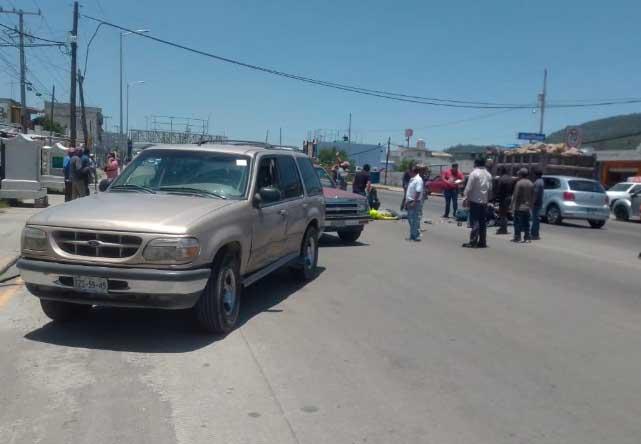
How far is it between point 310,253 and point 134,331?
12.2 ft

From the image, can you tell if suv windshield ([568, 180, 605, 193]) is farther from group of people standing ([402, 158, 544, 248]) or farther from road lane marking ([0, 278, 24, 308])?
road lane marking ([0, 278, 24, 308])

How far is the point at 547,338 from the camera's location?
22.0 ft

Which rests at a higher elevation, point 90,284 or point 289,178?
point 289,178

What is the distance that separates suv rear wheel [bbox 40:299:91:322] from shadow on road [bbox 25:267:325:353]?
0.08m

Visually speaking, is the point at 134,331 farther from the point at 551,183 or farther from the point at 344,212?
the point at 551,183

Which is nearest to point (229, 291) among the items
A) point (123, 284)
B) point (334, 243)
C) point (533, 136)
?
point (123, 284)

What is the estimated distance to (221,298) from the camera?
242 inches

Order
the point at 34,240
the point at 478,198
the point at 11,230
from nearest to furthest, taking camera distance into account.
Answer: the point at 34,240
the point at 11,230
the point at 478,198

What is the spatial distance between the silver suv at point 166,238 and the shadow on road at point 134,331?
0.60ft

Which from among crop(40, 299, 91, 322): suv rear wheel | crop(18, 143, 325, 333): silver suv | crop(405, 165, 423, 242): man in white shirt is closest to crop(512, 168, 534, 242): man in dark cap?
crop(405, 165, 423, 242): man in white shirt

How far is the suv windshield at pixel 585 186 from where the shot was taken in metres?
20.5

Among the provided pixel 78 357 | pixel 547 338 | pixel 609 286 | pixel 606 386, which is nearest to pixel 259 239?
pixel 78 357

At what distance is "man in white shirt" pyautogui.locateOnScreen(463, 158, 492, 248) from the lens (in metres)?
13.5

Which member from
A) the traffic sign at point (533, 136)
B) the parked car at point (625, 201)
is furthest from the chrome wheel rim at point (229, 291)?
the traffic sign at point (533, 136)
